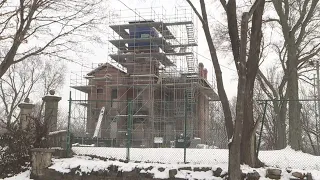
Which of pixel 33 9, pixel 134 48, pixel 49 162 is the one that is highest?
pixel 134 48

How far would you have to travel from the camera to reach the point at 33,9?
14.2 metres

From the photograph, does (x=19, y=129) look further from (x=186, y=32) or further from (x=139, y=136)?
(x=186, y=32)

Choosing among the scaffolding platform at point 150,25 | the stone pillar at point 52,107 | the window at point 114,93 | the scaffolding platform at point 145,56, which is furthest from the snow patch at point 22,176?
the window at point 114,93

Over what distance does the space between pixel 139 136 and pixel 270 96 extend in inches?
428

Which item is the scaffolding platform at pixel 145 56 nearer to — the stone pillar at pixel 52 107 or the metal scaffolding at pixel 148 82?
the metal scaffolding at pixel 148 82

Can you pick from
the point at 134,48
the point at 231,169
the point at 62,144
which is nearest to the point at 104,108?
the point at 134,48

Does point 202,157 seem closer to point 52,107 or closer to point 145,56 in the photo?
point 52,107

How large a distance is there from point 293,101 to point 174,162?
675 centimetres

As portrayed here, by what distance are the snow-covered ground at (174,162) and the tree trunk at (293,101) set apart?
11.5 ft

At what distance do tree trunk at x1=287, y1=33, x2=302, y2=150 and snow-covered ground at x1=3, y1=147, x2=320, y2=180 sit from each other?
349 centimetres

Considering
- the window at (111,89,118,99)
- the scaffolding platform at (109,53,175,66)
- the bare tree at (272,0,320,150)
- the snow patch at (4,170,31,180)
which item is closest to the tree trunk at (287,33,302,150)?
the bare tree at (272,0,320,150)

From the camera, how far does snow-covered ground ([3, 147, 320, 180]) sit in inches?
436

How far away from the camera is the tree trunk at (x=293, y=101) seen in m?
17.9

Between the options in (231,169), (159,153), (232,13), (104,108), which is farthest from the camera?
(104,108)
